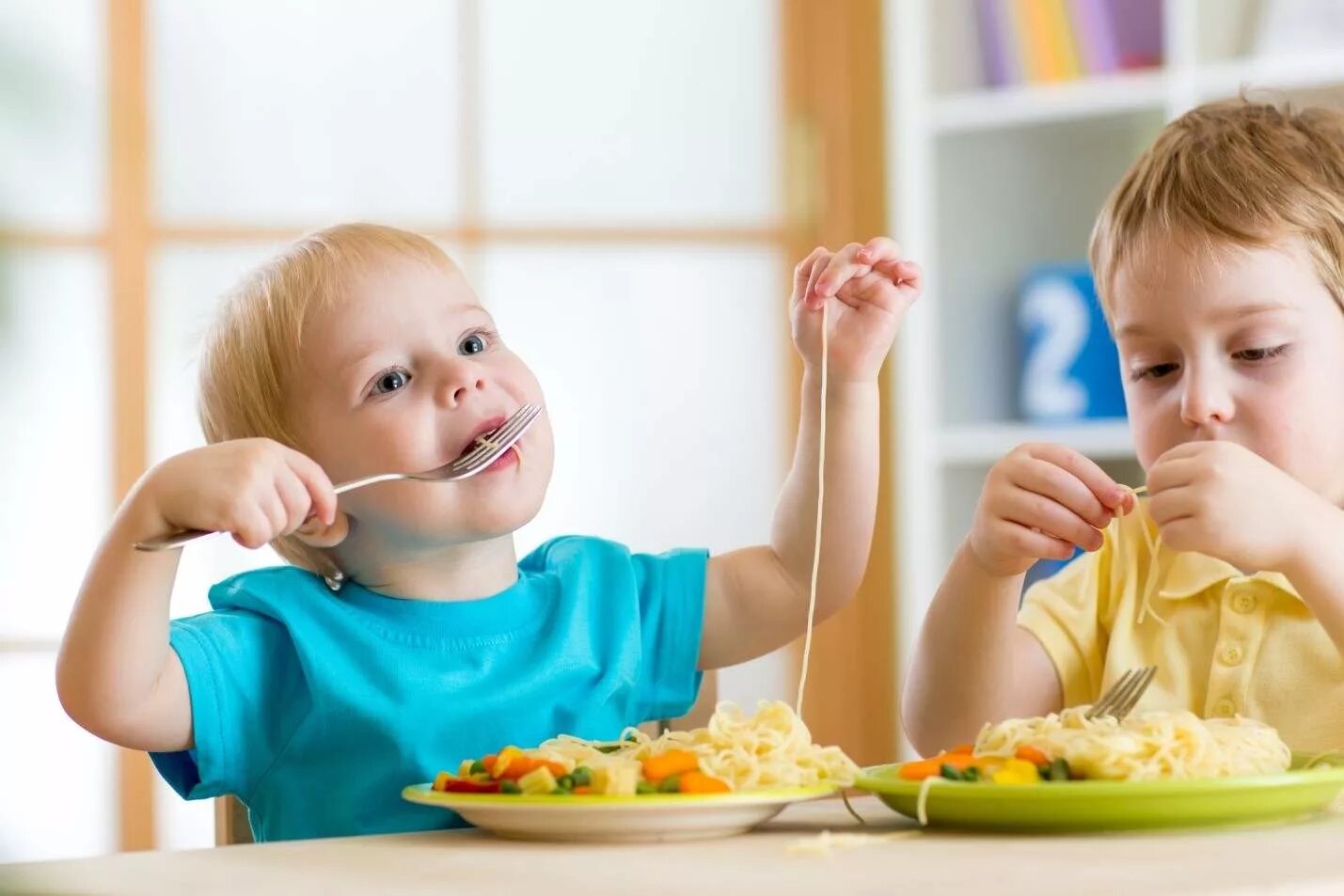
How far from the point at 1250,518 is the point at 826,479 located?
350 mm

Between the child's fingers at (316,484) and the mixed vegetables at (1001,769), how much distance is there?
35cm

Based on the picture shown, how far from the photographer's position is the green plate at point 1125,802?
74 centimetres

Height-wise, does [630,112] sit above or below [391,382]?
above

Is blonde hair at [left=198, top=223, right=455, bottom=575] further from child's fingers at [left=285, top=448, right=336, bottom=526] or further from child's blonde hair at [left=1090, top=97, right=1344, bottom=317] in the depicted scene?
child's blonde hair at [left=1090, top=97, right=1344, bottom=317]

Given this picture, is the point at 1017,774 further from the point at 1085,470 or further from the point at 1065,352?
the point at 1065,352

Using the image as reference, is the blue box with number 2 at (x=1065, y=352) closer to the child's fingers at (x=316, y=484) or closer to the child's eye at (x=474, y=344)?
the child's eye at (x=474, y=344)

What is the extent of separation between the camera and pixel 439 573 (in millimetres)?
1188

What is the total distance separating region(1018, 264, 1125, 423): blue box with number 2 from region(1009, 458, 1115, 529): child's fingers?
1.88 m

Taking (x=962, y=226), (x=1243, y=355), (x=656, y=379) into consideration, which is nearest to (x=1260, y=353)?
(x=1243, y=355)

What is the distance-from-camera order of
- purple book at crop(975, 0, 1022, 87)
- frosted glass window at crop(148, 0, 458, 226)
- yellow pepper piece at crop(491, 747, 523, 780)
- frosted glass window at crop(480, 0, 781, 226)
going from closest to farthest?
yellow pepper piece at crop(491, 747, 523, 780) < purple book at crop(975, 0, 1022, 87) < frosted glass window at crop(148, 0, 458, 226) < frosted glass window at crop(480, 0, 781, 226)

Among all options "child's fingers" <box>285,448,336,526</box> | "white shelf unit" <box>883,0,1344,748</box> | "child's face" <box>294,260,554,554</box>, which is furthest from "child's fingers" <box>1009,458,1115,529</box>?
"white shelf unit" <box>883,0,1344,748</box>

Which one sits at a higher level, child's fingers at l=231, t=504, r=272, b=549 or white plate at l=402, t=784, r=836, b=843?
child's fingers at l=231, t=504, r=272, b=549

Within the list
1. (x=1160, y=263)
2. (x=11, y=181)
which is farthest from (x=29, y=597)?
(x=11, y=181)

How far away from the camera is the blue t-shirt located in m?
1.10
